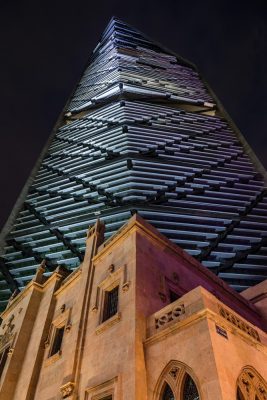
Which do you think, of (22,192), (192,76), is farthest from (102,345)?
(192,76)

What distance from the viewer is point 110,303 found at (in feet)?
42.4

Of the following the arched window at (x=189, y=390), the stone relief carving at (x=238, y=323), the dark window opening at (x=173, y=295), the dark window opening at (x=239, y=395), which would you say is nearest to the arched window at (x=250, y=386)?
the dark window opening at (x=239, y=395)

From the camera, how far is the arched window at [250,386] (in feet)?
26.8

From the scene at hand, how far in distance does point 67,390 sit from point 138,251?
510cm

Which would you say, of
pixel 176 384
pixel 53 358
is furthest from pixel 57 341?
pixel 176 384

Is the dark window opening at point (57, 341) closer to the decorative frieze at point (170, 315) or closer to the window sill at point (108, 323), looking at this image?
the window sill at point (108, 323)

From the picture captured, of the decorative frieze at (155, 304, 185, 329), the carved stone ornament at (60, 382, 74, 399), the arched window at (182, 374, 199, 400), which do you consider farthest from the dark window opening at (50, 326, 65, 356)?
the arched window at (182, 374, 199, 400)

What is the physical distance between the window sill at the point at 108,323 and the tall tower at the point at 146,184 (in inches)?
869

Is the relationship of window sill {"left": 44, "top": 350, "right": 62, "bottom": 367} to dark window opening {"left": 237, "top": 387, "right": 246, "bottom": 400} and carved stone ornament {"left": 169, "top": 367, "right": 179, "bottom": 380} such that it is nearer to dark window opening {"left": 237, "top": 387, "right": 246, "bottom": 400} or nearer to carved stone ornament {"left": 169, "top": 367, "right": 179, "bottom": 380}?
carved stone ornament {"left": 169, "top": 367, "right": 179, "bottom": 380}

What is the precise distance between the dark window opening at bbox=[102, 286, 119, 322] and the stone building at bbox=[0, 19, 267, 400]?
2.3 inches

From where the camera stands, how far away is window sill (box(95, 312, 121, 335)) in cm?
1145

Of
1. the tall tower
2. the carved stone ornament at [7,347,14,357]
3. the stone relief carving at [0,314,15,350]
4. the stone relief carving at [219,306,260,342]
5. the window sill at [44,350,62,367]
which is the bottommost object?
the stone relief carving at [219,306,260,342]

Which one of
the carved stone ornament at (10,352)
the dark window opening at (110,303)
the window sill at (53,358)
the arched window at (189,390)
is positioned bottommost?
the arched window at (189,390)

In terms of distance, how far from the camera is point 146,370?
9641 mm
